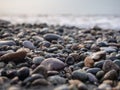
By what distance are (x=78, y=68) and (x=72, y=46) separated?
113 centimetres

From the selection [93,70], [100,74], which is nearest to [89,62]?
[93,70]

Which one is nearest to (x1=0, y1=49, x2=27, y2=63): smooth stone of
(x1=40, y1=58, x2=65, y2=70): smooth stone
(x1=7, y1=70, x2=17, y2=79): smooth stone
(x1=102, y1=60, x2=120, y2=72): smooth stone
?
(x1=40, y1=58, x2=65, y2=70): smooth stone

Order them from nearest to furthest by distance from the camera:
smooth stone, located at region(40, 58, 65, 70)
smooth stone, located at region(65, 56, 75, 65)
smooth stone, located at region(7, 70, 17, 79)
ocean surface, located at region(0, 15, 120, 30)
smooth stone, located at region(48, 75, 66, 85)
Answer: smooth stone, located at region(48, 75, 66, 85)
smooth stone, located at region(7, 70, 17, 79)
smooth stone, located at region(40, 58, 65, 70)
smooth stone, located at region(65, 56, 75, 65)
ocean surface, located at region(0, 15, 120, 30)

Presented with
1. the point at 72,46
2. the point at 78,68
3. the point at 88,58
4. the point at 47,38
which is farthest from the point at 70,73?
the point at 47,38

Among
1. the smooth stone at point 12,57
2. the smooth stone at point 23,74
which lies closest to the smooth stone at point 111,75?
the smooth stone at point 23,74

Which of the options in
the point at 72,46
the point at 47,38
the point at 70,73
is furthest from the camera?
the point at 47,38

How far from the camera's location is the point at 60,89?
8.14 feet

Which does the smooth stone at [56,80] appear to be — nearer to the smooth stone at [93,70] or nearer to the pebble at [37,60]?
the smooth stone at [93,70]

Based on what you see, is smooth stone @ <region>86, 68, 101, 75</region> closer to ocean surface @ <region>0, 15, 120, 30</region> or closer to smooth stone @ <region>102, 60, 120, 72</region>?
smooth stone @ <region>102, 60, 120, 72</region>

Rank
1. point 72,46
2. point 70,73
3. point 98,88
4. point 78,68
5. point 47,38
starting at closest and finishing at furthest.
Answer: point 98,88 < point 70,73 < point 78,68 < point 72,46 < point 47,38

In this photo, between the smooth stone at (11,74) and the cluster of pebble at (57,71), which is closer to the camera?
the cluster of pebble at (57,71)

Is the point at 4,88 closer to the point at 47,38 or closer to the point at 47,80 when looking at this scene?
the point at 47,80

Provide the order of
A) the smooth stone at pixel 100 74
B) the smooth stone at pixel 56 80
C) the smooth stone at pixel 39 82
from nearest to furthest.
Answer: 1. the smooth stone at pixel 39 82
2. the smooth stone at pixel 56 80
3. the smooth stone at pixel 100 74

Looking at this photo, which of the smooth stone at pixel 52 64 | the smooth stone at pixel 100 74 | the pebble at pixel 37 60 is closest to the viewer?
the smooth stone at pixel 100 74
